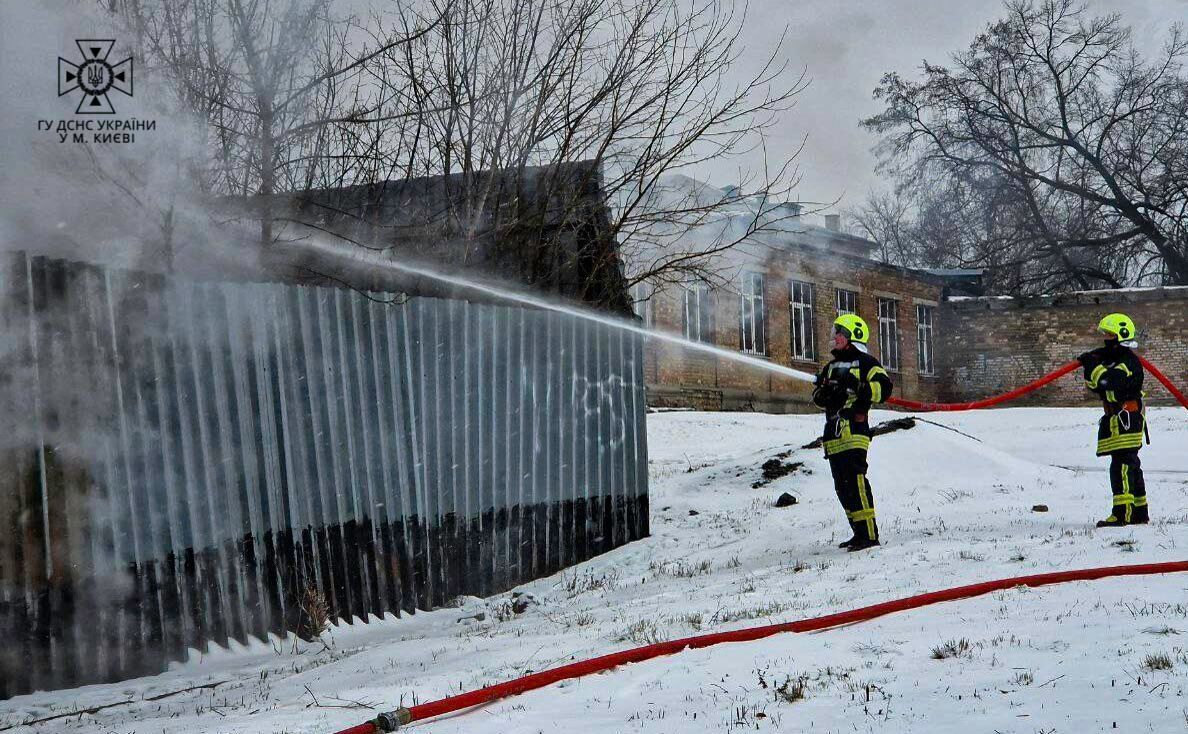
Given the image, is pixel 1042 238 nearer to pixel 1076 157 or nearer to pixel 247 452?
A: pixel 1076 157

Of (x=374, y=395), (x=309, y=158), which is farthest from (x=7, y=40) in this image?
(x=374, y=395)

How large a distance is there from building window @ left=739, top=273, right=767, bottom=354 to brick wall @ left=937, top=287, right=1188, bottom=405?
772 centimetres

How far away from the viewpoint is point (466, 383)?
Answer: 24.5 ft

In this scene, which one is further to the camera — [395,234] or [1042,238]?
[1042,238]

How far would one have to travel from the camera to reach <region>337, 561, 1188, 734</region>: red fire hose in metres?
3.97

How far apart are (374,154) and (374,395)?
3075mm

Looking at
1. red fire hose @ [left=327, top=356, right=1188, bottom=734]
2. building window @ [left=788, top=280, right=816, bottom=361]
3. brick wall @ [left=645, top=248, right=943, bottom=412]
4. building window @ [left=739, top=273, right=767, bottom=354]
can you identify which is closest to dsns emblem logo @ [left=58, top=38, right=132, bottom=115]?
red fire hose @ [left=327, top=356, right=1188, bottom=734]

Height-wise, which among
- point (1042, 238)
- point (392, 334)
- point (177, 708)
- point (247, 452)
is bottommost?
point (177, 708)

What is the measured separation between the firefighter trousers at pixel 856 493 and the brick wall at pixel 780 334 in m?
12.4

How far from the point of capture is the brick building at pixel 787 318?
23.7m

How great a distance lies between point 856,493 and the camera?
8.24 meters

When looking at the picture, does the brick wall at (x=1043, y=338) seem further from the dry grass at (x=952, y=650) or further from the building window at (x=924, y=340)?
the dry grass at (x=952, y=650)

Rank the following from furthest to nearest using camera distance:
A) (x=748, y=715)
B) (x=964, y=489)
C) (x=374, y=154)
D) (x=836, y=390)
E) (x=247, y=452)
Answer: (x=964, y=489), (x=374, y=154), (x=836, y=390), (x=247, y=452), (x=748, y=715)

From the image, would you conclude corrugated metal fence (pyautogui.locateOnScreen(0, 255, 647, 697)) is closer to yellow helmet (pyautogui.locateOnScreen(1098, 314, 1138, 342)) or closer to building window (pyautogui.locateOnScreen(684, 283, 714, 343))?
yellow helmet (pyautogui.locateOnScreen(1098, 314, 1138, 342))
